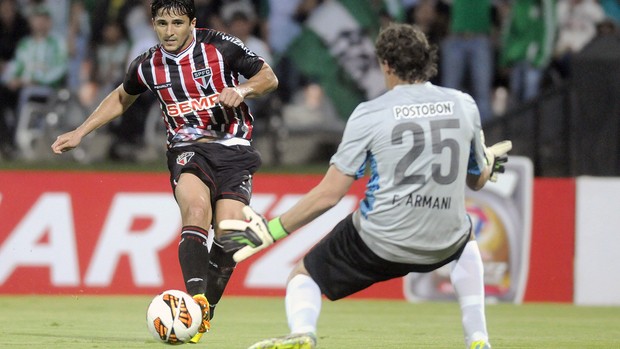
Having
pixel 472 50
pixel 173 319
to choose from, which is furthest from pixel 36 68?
pixel 173 319

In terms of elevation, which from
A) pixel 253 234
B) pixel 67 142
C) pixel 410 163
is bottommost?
pixel 67 142

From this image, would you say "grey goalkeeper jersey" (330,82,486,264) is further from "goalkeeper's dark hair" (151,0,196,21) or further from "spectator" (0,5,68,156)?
"spectator" (0,5,68,156)

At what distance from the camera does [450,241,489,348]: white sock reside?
21.4 feet

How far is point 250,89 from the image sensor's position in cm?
845

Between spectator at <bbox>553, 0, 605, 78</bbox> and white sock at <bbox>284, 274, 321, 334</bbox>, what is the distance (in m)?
10.0

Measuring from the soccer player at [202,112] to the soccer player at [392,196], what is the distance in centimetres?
216

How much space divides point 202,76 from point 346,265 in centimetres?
270

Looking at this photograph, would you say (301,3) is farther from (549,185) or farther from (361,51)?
(549,185)

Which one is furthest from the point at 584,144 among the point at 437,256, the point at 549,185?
the point at 437,256

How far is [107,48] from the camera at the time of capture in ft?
52.3

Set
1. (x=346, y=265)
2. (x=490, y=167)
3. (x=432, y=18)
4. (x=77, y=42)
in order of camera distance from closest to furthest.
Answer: (x=346, y=265) → (x=490, y=167) → (x=432, y=18) → (x=77, y=42)

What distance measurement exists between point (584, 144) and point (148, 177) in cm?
438

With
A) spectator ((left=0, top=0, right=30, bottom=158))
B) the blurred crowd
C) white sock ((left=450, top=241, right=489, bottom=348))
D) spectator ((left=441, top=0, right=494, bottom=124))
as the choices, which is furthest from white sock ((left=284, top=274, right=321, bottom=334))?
spectator ((left=0, top=0, right=30, bottom=158))

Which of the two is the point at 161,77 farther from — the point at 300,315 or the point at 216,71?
the point at 300,315
